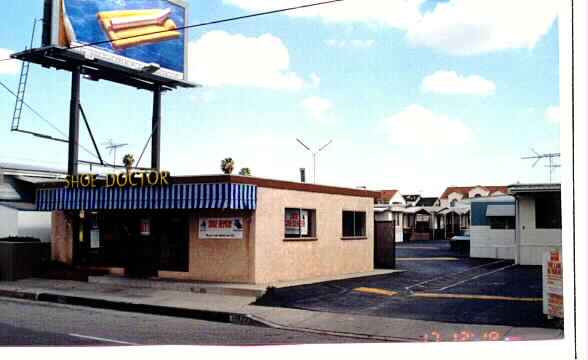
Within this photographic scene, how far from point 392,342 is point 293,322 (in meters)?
2.45

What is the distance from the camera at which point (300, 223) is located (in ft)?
60.3

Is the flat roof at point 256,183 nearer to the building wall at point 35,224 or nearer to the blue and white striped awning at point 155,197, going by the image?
the blue and white striped awning at point 155,197

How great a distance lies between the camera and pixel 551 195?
21.6m

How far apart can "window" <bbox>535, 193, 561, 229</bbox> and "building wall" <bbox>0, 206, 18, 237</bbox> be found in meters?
17.6

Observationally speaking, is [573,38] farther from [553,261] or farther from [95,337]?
[95,337]

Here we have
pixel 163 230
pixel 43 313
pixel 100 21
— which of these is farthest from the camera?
pixel 100 21

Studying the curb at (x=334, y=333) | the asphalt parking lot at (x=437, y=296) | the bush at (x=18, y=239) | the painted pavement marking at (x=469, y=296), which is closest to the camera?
the curb at (x=334, y=333)

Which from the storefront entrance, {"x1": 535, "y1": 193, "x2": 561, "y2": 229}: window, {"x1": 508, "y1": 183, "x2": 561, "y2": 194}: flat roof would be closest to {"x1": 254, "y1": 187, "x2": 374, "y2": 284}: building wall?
the storefront entrance

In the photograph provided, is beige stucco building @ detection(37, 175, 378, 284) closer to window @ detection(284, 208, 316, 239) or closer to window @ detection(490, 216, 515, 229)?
window @ detection(284, 208, 316, 239)

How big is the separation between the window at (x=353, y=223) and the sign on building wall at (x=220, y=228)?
459 cm

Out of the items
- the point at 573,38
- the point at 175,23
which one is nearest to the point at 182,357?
the point at 573,38

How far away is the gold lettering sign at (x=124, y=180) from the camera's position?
55.9 feet

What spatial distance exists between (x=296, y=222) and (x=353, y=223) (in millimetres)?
3077

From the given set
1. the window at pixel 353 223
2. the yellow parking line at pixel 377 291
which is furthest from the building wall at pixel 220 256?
the window at pixel 353 223
